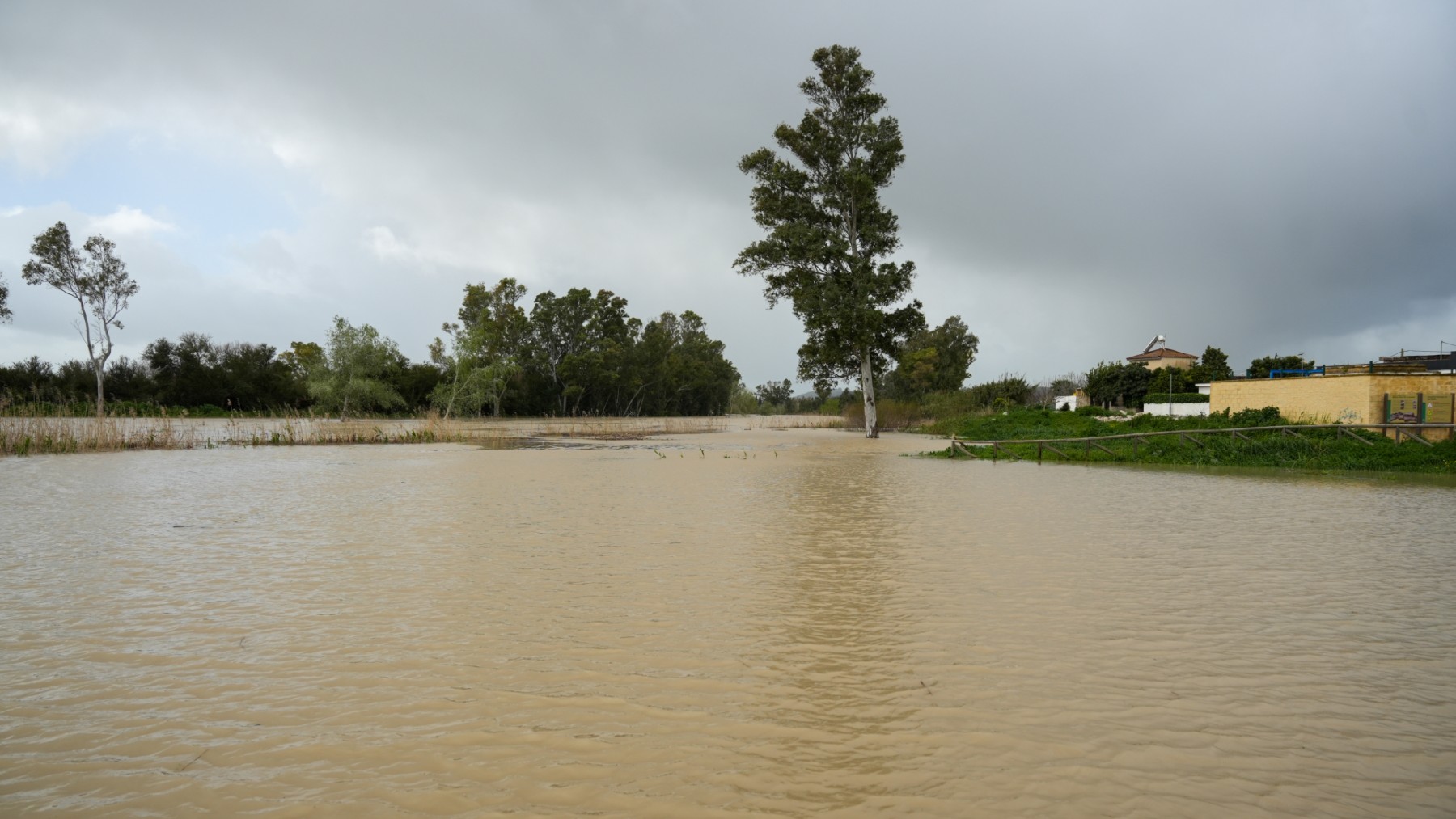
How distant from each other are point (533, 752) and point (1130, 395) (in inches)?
2151

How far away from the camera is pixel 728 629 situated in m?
5.39

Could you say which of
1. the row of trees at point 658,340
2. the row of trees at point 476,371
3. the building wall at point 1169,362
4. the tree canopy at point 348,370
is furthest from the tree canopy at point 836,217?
the building wall at point 1169,362

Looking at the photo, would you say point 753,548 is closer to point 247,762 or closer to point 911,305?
point 247,762

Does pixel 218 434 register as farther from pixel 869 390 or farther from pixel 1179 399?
pixel 1179 399

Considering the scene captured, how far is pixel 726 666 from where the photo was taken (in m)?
4.61

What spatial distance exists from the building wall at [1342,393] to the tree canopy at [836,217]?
518 inches

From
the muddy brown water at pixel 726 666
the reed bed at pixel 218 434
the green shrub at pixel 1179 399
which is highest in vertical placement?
the green shrub at pixel 1179 399

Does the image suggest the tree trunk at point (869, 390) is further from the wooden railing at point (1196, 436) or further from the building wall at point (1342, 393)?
the building wall at point (1342, 393)

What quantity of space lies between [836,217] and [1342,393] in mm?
18955

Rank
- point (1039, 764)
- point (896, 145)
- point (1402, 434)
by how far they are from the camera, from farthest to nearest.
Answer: point (896, 145) → point (1402, 434) → point (1039, 764)

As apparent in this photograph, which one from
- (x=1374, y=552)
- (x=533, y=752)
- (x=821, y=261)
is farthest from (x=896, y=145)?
(x=533, y=752)

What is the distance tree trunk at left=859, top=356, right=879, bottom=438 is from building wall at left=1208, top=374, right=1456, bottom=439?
46.9 ft

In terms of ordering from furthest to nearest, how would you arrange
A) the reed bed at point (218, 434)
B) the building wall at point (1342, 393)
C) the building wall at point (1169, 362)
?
the building wall at point (1169, 362) → the building wall at point (1342, 393) → the reed bed at point (218, 434)

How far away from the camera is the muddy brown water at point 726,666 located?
3.13m
